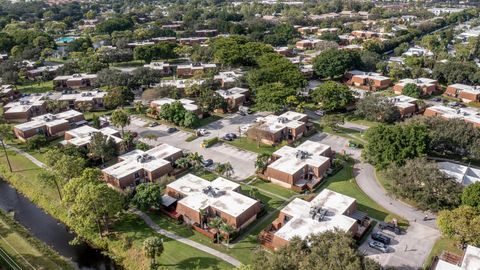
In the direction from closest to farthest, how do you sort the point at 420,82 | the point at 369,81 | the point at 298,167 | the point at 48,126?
A: the point at 298,167
the point at 48,126
the point at 420,82
the point at 369,81

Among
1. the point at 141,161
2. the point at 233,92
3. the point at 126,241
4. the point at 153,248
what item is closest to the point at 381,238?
the point at 153,248

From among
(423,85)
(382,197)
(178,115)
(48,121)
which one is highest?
(48,121)

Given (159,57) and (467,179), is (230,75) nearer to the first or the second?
(159,57)

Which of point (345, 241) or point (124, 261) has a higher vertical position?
point (345, 241)

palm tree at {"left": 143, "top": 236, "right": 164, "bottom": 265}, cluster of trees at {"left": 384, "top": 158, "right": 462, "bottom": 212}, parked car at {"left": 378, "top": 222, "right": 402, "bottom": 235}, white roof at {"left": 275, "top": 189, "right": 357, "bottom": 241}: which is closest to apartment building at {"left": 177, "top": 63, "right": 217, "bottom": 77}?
white roof at {"left": 275, "top": 189, "right": 357, "bottom": 241}

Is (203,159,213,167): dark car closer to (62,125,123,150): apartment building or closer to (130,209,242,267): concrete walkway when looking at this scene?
(130,209,242,267): concrete walkway

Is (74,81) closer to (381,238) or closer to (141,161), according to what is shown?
(141,161)

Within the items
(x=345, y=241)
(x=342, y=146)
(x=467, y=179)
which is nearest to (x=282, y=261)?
(x=345, y=241)
